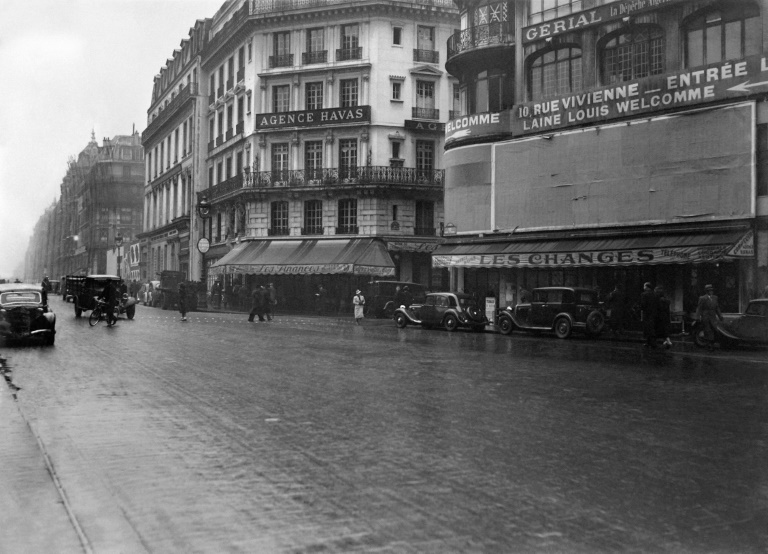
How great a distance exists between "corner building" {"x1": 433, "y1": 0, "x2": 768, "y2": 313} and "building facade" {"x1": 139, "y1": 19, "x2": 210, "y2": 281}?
2933 centimetres

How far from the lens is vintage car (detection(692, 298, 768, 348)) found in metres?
19.7

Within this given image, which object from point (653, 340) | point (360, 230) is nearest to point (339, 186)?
point (360, 230)

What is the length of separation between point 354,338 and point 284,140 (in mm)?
27727

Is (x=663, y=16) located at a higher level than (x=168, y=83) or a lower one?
lower

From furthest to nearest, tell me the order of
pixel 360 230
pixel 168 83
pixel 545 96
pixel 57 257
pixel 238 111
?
pixel 57 257 < pixel 168 83 < pixel 238 111 < pixel 360 230 < pixel 545 96

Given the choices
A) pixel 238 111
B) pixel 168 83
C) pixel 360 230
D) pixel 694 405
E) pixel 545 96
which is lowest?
pixel 694 405

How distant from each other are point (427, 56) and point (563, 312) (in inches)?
1046

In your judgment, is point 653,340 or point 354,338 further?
point 354,338

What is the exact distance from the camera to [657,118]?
89.5 feet

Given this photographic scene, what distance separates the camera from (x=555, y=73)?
3123cm

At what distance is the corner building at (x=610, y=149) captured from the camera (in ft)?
82.2

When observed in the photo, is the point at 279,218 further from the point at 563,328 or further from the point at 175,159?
the point at 563,328

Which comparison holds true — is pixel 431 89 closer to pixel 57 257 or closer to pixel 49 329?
pixel 49 329

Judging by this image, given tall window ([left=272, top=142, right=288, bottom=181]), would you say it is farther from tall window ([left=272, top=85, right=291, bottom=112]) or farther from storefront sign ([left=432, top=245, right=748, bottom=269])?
storefront sign ([left=432, top=245, right=748, bottom=269])
